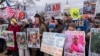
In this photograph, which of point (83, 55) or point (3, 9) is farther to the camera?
point (3, 9)

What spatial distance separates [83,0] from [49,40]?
67.3 inches

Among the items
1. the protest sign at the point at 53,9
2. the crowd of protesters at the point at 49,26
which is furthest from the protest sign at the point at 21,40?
the protest sign at the point at 53,9

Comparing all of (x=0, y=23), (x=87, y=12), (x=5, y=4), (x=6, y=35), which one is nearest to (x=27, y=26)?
(x=6, y=35)

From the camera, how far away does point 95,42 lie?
6746 mm

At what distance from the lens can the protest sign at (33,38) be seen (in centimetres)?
918

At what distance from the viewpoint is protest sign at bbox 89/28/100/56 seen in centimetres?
666

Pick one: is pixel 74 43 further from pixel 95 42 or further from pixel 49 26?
pixel 49 26

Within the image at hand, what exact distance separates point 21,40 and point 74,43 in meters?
3.19

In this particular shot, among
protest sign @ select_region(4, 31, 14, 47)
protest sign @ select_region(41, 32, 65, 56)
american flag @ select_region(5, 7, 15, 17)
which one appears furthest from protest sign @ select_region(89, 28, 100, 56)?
american flag @ select_region(5, 7, 15, 17)

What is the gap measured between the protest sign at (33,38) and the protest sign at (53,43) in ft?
1.08

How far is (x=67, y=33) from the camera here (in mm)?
7590

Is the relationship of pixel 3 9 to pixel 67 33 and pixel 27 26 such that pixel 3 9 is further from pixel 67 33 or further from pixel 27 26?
pixel 67 33

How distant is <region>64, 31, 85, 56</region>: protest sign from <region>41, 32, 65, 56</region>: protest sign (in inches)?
7.0

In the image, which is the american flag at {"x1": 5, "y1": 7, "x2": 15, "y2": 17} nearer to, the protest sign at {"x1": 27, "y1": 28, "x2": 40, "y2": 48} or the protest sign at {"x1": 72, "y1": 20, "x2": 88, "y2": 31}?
the protest sign at {"x1": 27, "y1": 28, "x2": 40, "y2": 48}
